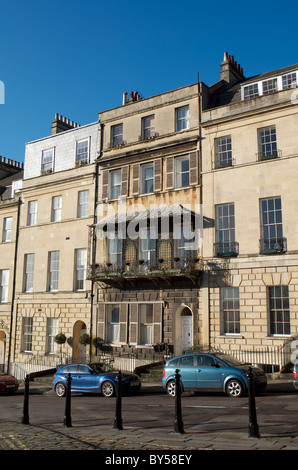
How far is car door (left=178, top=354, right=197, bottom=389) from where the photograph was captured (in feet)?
53.1

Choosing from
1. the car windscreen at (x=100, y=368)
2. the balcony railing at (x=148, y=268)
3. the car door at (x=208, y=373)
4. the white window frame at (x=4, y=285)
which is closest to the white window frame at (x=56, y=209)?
the balcony railing at (x=148, y=268)

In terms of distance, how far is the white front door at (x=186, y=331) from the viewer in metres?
24.9

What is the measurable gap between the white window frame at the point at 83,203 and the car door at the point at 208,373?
658 inches

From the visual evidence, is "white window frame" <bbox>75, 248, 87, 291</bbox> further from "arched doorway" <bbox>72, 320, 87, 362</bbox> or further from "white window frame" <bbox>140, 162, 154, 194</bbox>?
"white window frame" <bbox>140, 162, 154, 194</bbox>

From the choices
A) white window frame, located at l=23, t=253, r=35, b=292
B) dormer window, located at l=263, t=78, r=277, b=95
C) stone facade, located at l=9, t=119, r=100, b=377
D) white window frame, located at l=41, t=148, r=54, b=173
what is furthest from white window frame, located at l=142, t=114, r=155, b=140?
white window frame, located at l=23, t=253, r=35, b=292

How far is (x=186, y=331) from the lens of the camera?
2506 cm

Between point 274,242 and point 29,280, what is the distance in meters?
19.0

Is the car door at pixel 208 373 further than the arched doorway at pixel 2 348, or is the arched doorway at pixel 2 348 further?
the arched doorway at pixel 2 348

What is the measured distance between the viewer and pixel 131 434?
31.0 ft

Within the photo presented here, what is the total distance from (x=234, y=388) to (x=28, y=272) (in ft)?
71.3

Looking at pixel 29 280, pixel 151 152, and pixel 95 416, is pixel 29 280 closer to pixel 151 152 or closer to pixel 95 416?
pixel 151 152

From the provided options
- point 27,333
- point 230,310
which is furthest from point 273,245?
point 27,333

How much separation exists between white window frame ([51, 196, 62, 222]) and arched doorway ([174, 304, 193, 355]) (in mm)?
12069

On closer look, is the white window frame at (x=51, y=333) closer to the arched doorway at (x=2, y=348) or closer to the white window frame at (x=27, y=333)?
the white window frame at (x=27, y=333)
